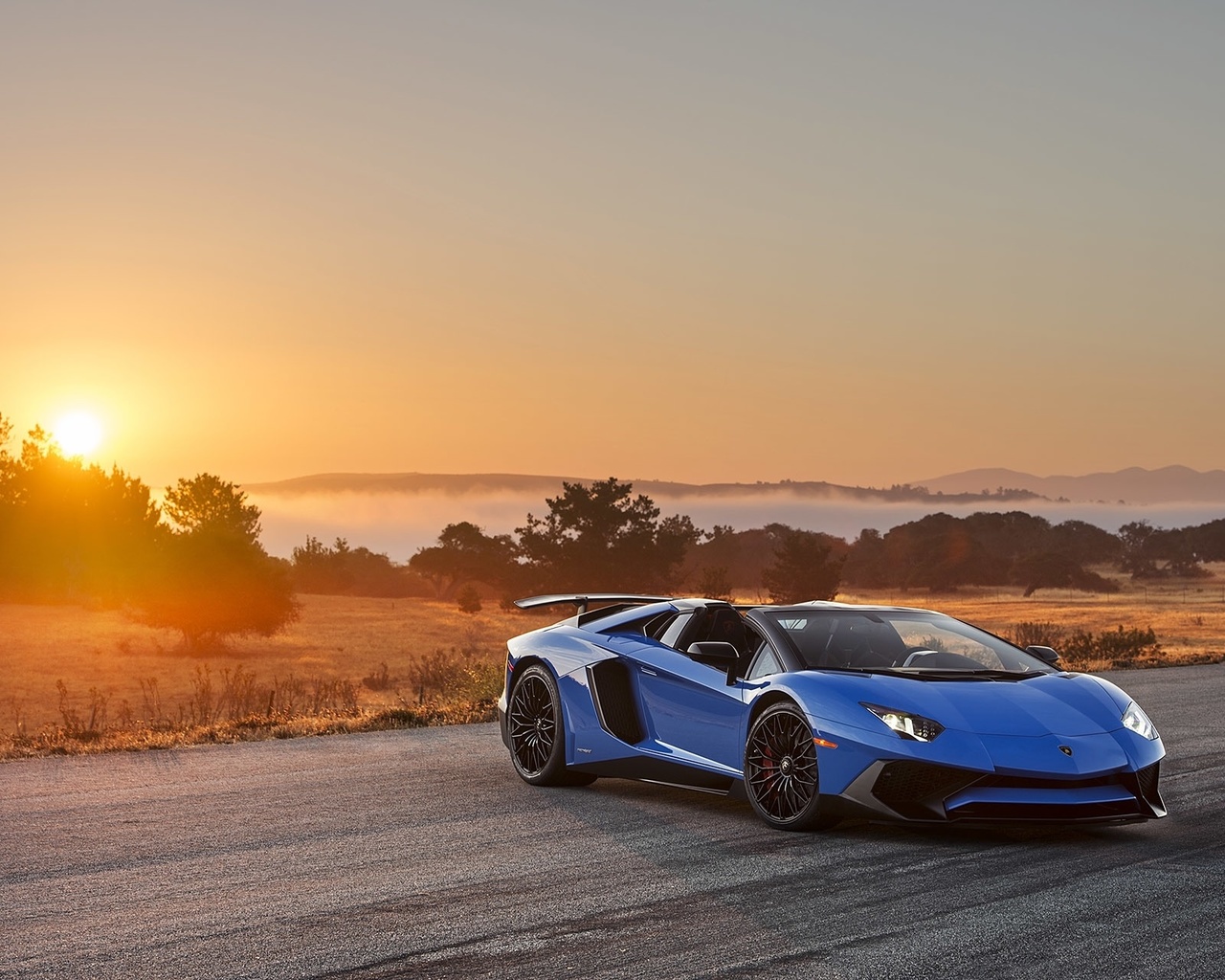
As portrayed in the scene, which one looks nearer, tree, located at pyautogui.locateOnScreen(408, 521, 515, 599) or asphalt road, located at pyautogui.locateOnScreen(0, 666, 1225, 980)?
asphalt road, located at pyautogui.locateOnScreen(0, 666, 1225, 980)

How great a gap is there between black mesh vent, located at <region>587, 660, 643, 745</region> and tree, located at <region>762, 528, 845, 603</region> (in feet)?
214

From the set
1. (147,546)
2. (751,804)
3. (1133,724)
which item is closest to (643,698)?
A: (751,804)

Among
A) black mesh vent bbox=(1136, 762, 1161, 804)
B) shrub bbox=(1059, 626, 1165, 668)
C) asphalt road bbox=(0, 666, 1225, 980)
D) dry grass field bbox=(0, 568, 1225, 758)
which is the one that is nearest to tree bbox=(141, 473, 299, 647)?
dry grass field bbox=(0, 568, 1225, 758)

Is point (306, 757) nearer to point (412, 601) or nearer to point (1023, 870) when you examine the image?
point (1023, 870)

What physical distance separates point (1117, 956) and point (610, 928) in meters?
1.96

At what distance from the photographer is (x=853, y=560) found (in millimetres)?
122000

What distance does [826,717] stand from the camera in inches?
314

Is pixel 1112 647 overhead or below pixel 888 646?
below

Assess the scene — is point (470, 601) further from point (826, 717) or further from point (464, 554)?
point (826, 717)

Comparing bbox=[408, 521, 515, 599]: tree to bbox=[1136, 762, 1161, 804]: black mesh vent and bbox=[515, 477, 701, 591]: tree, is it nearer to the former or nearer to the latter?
bbox=[515, 477, 701, 591]: tree

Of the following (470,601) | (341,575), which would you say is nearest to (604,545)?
(470,601)

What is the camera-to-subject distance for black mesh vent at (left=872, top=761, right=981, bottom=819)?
24.8ft

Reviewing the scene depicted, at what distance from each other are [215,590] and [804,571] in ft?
98.0

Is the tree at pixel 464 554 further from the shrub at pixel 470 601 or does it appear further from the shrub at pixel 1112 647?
the shrub at pixel 1112 647
